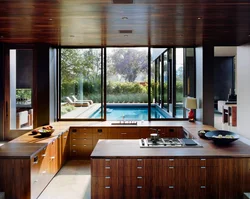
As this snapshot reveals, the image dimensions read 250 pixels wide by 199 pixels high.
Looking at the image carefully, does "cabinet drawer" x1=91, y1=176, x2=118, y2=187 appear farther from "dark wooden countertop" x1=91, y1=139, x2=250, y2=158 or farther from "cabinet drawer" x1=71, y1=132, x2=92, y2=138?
"cabinet drawer" x1=71, y1=132, x2=92, y2=138

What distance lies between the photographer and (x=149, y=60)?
7.31 meters

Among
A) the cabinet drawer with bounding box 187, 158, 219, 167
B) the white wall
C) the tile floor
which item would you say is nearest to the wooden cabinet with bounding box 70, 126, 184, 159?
the tile floor

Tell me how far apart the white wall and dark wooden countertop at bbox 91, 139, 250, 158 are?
2.88m

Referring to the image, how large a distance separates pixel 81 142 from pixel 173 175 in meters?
3.13

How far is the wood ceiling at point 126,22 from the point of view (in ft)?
11.7

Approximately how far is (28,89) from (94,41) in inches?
85.0

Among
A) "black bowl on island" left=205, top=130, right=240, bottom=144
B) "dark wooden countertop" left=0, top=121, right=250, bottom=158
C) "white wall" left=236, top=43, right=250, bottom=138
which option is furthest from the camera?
"white wall" left=236, top=43, right=250, bottom=138

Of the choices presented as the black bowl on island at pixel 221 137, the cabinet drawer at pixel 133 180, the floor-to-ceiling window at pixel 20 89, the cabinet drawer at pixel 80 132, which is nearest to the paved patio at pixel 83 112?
the floor-to-ceiling window at pixel 20 89

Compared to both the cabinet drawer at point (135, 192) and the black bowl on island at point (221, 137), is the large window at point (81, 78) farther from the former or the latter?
the cabinet drawer at point (135, 192)

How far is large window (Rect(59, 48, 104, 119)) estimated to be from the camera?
7.28m

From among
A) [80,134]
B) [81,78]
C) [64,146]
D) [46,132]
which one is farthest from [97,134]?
[81,78]

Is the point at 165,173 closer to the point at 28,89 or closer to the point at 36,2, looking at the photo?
the point at 36,2

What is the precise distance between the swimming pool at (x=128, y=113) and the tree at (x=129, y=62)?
2.66ft

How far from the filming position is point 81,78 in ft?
24.1
